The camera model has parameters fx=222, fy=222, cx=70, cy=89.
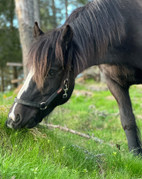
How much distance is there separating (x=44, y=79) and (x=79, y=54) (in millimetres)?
494

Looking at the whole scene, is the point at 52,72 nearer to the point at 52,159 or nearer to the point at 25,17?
the point at 52,159

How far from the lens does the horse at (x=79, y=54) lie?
7.41 ft

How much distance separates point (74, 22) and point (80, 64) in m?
0.53

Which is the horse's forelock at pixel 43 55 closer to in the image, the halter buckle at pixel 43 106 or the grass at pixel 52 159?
the halter buckle at pixel 43 106

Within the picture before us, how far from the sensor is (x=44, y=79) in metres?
2.27

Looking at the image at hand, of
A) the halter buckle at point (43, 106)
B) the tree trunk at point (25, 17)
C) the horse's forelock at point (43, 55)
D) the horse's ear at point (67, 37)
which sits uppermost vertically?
the tree trunk at point (25, 17)

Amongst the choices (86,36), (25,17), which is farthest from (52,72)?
(25,17)

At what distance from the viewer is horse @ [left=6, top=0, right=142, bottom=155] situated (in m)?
2.26

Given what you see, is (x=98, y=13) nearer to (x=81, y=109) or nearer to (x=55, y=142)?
(x=55, y=142)

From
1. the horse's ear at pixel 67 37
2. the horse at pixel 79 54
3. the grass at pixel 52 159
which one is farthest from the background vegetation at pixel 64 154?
the horse's ear at pixel 67 37

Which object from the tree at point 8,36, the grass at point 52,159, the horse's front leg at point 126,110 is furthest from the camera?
the tree at point 8,36

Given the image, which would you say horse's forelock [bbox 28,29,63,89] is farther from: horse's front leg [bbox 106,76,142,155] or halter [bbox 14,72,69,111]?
horse's front leg [bbox 106,76,142,155]

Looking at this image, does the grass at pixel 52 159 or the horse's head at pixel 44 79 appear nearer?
the grass at pixel 52 159

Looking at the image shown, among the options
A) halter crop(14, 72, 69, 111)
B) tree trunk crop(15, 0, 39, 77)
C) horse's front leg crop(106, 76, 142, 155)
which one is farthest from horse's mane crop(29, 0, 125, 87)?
tree trunk crop(15, 0, 39, 77)
